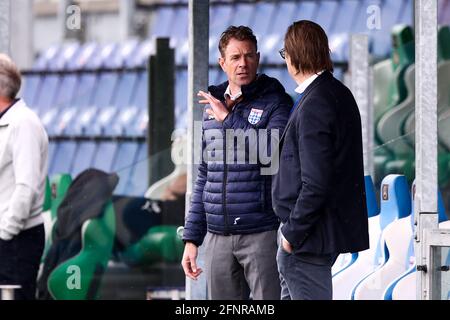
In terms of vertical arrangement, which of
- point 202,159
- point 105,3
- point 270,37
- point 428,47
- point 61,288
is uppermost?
point 105,3

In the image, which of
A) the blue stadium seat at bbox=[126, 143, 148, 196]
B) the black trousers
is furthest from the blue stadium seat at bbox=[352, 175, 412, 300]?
the blue stadium seat at bbox=[126, 143, 148, 196]

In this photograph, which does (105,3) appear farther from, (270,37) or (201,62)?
(201,62)

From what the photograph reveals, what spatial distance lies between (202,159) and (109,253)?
3606mm

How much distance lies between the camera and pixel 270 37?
12.7m

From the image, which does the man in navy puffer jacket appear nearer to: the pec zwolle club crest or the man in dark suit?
the pec zwolle club crest

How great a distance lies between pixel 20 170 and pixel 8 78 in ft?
1.42

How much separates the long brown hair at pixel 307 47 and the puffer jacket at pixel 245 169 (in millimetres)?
354

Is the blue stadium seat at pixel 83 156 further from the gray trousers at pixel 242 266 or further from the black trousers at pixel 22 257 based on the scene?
the gray trousers at pixel 242 266

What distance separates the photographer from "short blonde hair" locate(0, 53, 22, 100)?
21.5 ft

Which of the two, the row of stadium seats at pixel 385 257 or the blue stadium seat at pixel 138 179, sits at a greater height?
the blue stadium seat at pixel 138 179

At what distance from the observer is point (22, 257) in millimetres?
6559

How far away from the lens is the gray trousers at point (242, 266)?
18.7 ft

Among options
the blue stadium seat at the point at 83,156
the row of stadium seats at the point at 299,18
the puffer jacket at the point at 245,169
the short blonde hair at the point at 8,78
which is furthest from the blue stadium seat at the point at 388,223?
the blue stadium seat at the point at 83,156

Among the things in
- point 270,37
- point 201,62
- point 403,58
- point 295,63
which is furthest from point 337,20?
point 295,63
